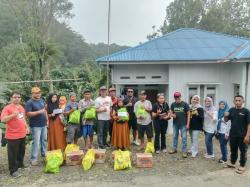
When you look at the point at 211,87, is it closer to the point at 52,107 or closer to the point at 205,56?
the point at 205,56

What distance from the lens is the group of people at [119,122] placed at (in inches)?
276

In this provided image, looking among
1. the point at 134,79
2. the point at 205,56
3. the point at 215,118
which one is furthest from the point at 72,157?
the point at 205,56

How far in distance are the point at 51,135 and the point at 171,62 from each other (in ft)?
24.2

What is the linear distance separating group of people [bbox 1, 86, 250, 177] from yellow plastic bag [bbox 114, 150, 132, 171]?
130 cm

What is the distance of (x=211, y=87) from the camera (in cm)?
1488

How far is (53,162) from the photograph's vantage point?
7203 mm

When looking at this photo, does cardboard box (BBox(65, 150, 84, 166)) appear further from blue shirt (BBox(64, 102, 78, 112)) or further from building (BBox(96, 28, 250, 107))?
building (BBox(96, 28, 250, 107))

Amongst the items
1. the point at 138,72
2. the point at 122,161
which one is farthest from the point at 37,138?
the point at 138,72

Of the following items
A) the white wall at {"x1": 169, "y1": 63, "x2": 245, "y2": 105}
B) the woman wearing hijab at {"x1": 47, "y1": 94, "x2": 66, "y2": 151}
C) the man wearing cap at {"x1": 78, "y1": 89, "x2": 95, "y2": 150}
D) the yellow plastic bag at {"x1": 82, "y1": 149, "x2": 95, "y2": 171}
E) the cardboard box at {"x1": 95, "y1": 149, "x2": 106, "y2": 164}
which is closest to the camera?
the yellow plastic bag at {"x1": 82, "y1": 149, "x2": 95, "y2": 171}

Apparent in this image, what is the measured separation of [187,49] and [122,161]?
9024 mm

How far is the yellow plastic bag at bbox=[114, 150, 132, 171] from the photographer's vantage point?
736 centimetres

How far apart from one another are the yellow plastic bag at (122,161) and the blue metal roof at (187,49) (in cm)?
711

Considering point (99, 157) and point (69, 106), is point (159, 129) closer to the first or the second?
point (99, 157)

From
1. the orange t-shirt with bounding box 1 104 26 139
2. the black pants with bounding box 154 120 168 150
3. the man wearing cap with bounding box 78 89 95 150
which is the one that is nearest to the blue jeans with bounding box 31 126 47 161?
the orange t-shirt with bounding box 1 104 26 139
